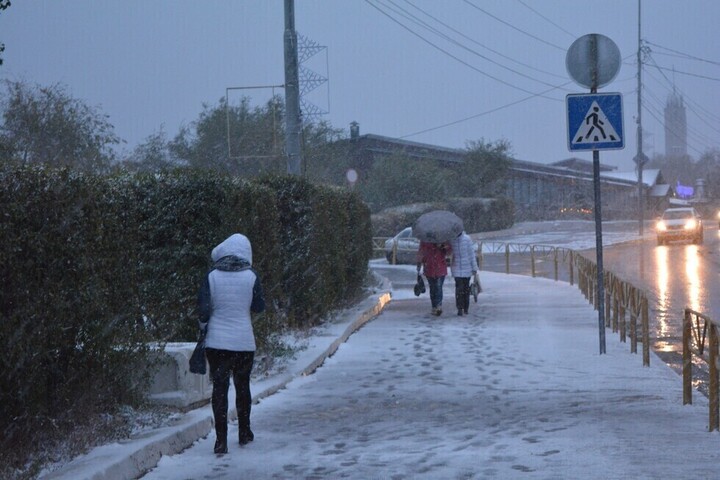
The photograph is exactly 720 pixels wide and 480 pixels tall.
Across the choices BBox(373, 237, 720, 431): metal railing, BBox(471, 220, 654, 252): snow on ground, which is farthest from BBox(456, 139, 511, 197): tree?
BBox(373, 237, 720, 431): metal railing

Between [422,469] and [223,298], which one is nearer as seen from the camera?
[422,469]

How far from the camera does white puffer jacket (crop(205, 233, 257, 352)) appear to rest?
7.95m

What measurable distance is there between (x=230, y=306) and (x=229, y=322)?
0.12 metres

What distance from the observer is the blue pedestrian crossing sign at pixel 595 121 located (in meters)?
12.7

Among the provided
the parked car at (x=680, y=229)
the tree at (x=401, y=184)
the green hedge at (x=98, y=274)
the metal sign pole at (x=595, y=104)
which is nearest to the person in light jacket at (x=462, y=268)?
the metal sign pole at (x=595, y=104)

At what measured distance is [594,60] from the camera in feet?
42.9

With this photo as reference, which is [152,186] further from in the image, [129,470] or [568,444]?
[568,444]

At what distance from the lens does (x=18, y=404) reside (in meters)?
6.53

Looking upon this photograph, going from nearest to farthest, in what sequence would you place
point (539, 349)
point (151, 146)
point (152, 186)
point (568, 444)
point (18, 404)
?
1. point (18, 404)
2. point (568, 444)
3. point (152, 186)
4. point (539, 349)
5. point (151, 146)

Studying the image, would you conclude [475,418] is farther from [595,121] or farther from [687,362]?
[595,121]

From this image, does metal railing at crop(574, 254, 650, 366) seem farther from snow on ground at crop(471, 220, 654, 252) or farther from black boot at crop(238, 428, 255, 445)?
snow on ground at crop(471, 220, 654, 252)

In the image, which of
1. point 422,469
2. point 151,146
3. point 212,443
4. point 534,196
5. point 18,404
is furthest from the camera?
point 534,196

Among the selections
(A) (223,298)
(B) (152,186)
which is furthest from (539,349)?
(A) (223,298)

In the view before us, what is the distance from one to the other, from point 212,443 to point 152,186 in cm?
305
